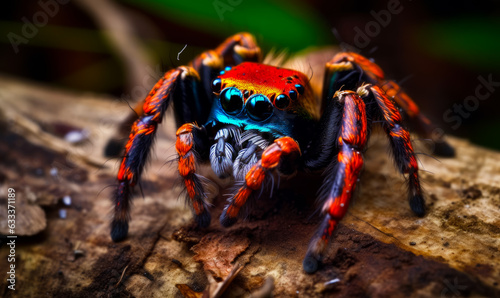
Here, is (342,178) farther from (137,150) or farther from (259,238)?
(137,150)

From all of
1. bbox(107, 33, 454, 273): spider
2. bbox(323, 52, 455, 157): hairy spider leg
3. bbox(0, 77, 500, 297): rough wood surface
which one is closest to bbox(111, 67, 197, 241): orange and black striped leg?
bbox(107, 33, 454, 273): spider

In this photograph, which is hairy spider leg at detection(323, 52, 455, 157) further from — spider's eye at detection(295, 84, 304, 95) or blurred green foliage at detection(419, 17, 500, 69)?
blurred green foliage at detection(419, 17, 500, 69)

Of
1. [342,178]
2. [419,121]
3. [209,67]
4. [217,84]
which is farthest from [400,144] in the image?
[209,67]

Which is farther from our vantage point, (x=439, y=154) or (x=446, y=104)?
(x=446, y=104)

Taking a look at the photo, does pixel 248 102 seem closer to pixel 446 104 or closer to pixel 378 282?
pixel 378 282

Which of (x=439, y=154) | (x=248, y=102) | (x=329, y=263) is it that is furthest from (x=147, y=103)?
(x=439, y=154)

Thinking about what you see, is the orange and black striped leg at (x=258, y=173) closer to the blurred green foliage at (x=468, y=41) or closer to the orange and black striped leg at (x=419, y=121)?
the orange and black striped leg at (x=419, y=121)

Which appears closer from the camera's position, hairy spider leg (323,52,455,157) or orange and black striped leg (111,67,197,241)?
orange and black striped leg (111,67,197,241)
